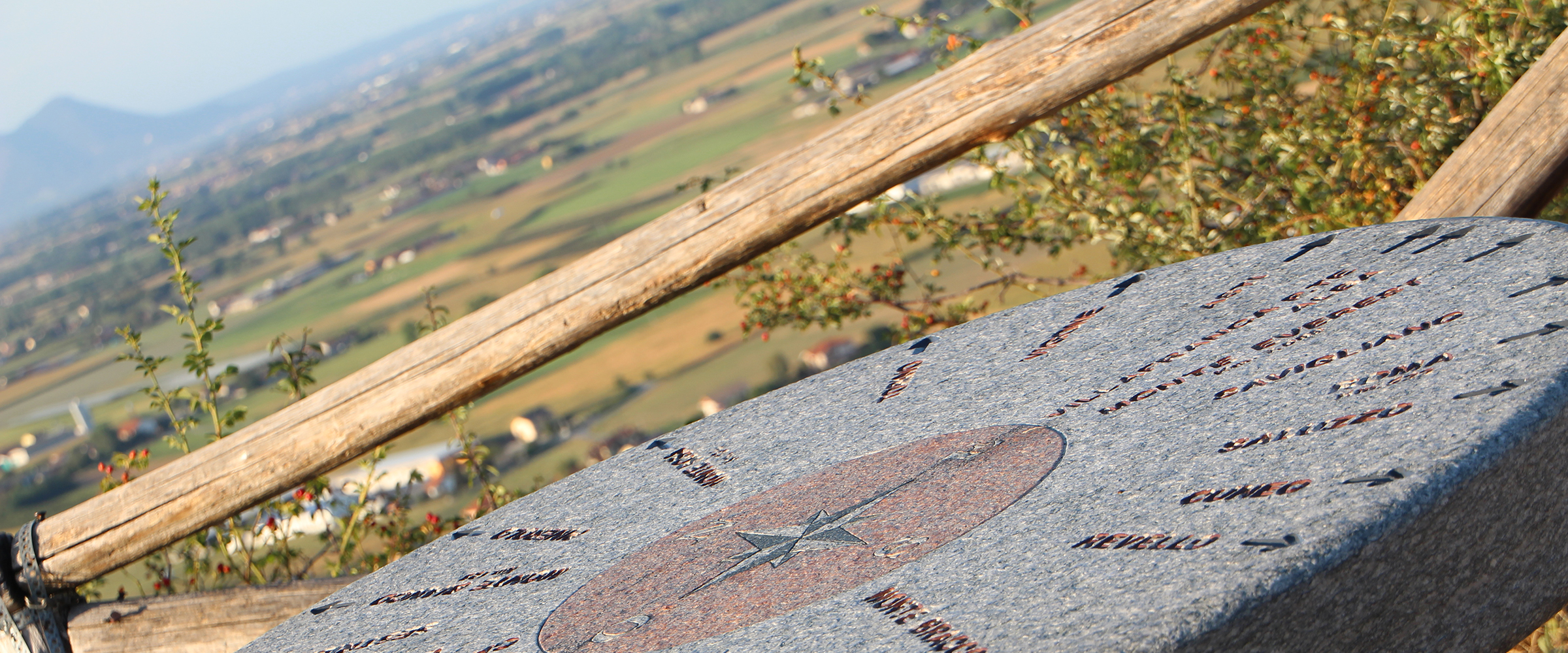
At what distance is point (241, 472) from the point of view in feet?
9.12

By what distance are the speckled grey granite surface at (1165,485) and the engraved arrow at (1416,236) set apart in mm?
10

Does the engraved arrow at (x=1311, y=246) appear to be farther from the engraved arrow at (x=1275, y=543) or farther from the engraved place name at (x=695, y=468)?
the engraved place name at (x=695, y=468)

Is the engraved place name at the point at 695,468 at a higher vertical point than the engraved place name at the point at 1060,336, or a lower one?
lower

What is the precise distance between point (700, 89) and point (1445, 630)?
252ft

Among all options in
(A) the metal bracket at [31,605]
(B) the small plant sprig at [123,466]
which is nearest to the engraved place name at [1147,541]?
(A) the metal bracket at [31,605]

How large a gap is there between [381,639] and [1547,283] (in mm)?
2069

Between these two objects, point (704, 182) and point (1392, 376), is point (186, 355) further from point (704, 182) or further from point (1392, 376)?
point (1392, 376)

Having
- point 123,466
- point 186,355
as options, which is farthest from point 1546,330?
point 123,466

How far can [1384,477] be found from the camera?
4.47ft

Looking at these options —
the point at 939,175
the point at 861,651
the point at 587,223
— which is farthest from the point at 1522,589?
the point at 587,223

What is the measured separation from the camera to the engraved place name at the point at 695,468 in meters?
2.30

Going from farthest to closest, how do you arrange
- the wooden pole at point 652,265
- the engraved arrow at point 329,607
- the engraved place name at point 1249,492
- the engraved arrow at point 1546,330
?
the wooden pole at point 652,265 < the engraved arrow at point 329,607 < the engraved arrow at point 1546,330 < the engraved place name at point 1249,492

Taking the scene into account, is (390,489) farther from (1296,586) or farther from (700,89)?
(700,89)

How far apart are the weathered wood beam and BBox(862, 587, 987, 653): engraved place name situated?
171 cm
